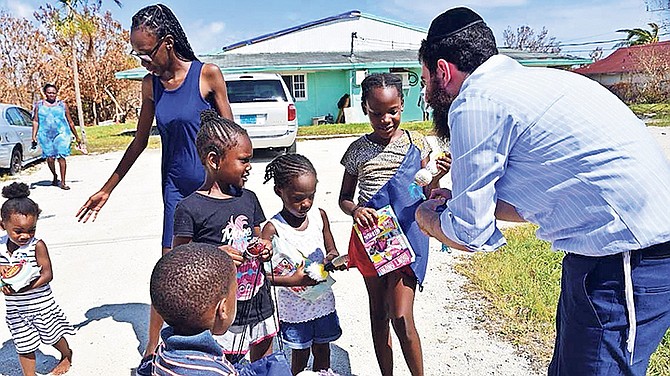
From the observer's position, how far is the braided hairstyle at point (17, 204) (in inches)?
125

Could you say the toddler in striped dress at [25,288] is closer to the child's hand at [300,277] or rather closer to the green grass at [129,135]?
the child's hand at [300,277]

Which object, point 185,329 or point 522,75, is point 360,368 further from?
point 522,75

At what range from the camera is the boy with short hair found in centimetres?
169

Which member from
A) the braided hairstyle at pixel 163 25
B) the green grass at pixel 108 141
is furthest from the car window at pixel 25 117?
the braided hairstyle at pixel 163 25

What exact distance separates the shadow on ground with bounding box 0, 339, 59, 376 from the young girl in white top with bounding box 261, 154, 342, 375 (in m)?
1.71

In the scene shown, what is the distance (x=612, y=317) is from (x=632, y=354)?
15cm

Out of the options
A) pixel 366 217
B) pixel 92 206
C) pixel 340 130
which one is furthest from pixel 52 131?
pixel 340 130

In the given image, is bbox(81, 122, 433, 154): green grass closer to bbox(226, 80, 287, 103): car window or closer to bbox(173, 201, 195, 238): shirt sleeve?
bbox(226, 80, 287, 103): car window

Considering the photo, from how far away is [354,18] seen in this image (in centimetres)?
2756

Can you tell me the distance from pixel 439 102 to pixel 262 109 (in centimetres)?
978

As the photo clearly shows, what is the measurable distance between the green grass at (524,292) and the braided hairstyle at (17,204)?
10.1 feet

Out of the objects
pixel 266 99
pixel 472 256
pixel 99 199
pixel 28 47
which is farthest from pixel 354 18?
pixel 99 199

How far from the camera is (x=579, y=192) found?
1739mm

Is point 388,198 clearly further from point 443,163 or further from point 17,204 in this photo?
point 17,204
